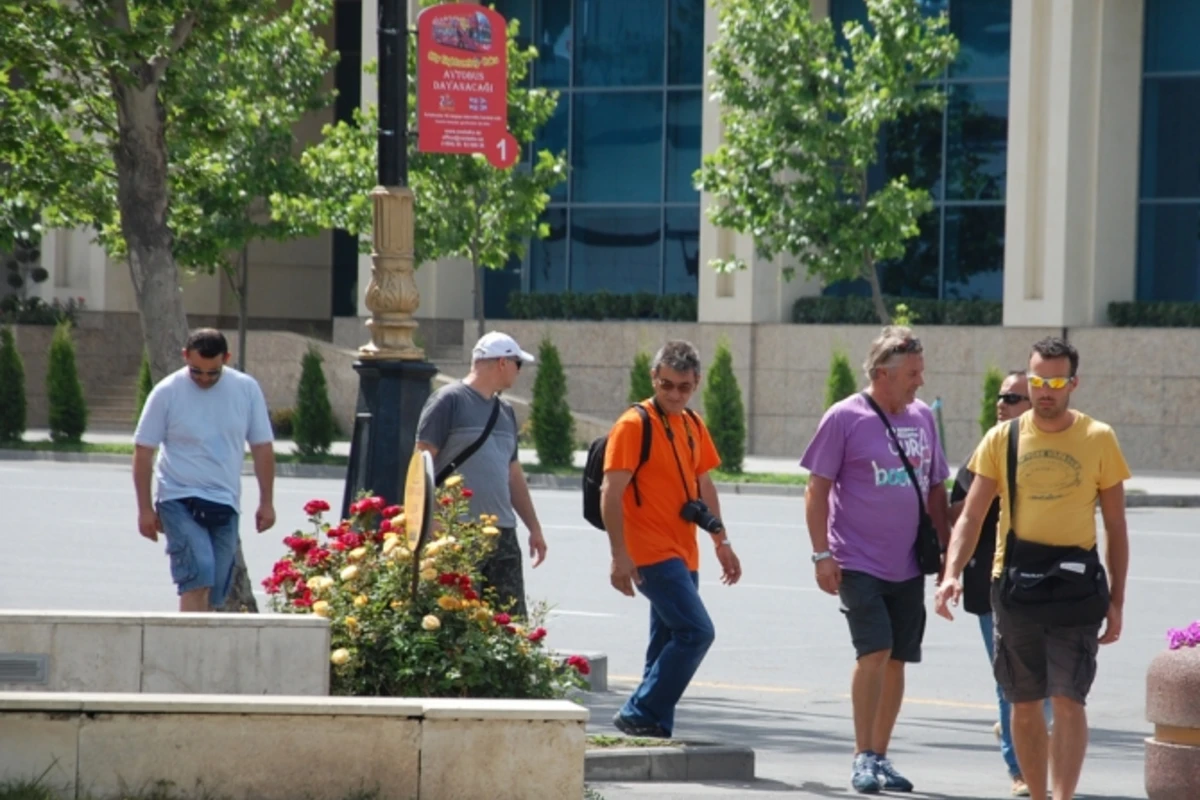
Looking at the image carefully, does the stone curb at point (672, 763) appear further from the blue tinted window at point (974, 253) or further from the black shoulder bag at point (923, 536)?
the blue tinted window at point (974, 253)

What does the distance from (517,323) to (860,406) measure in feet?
96.5

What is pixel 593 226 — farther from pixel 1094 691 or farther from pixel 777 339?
pixel 1094 691

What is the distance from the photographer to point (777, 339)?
3538cm

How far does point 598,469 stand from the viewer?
959cm

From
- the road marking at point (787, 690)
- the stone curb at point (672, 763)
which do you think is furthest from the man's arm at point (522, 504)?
the road marking at point (787, 690)

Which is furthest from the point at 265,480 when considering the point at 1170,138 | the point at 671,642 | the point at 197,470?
the point at 1170,138

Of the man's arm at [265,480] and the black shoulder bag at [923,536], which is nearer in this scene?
the black shoulder bag at [923,536]

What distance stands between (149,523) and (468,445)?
5.85 feet

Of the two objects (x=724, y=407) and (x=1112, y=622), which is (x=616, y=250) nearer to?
(x=724, y=407)

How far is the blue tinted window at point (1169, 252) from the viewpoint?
3428cm

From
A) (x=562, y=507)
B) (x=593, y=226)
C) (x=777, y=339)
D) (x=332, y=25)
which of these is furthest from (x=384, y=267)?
(x=332, y=25)

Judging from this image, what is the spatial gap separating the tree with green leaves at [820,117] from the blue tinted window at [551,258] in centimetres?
1043

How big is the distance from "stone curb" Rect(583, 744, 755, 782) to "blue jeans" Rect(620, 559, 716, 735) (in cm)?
42

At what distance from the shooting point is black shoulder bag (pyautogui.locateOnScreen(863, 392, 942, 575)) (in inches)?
348
